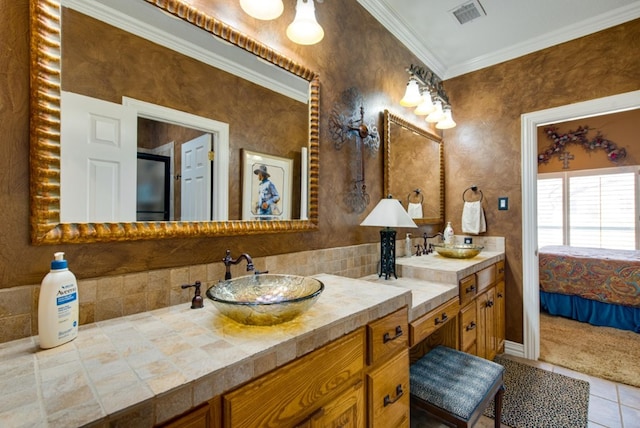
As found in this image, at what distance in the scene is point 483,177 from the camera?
111 inches

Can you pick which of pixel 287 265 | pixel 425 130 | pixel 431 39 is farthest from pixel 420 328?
pixel 431 39

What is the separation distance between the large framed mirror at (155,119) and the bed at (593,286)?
3530mm

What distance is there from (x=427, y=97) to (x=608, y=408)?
2.39 meters

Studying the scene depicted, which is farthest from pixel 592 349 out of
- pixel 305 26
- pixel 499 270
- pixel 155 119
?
pixel 155 119

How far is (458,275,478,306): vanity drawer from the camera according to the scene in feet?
6.11

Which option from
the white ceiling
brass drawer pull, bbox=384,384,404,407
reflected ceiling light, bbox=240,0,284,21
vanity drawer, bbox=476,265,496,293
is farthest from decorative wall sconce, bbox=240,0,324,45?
vanity drawer, bbox=476,265,496,293

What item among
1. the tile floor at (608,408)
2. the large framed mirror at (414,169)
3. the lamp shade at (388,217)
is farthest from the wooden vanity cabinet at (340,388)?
the large framed mirror at (414,169)

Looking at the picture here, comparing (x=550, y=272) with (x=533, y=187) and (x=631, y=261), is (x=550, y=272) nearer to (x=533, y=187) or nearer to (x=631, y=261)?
(x=631, y=261)

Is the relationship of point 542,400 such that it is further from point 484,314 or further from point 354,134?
point 354,134

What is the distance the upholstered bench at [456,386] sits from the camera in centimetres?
129

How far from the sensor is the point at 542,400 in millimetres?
1968

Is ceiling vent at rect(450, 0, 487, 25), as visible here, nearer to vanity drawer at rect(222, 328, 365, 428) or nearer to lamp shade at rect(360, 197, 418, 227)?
lamp shade at rect(360, 197, 418, 227)

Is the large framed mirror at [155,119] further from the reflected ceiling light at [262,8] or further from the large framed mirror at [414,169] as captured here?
the large framed mirror at [414,169]

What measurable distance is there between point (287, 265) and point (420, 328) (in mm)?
702
